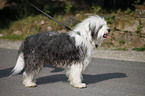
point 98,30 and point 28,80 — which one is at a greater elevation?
point 98,30

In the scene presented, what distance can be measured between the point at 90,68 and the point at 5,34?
9.20m

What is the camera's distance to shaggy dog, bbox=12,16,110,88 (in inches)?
171

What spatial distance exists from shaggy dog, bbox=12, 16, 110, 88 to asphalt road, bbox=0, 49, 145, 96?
0.97 feet

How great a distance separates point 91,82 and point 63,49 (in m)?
1.40

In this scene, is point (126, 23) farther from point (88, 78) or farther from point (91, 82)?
point (91, 82)

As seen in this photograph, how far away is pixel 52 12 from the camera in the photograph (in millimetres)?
16047

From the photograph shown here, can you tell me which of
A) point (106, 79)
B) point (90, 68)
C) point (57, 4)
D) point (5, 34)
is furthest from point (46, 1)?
point (106, 79)

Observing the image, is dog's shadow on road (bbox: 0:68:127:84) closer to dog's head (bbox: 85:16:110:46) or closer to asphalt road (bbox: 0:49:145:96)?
asphalt road (bbox: 0:49:145:96)

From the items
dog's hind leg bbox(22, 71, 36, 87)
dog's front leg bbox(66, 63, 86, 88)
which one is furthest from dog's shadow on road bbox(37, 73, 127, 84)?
dog's front leg bbox(66, 63, 86, 88)

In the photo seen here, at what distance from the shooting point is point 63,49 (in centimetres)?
439

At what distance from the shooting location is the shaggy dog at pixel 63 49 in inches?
171

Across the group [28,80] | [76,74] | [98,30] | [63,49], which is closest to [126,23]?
[98,30]

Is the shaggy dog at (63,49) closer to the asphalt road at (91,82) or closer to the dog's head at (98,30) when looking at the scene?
the dog's head at (98,30)

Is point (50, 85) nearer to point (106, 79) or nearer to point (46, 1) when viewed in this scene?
point (106, 79)
